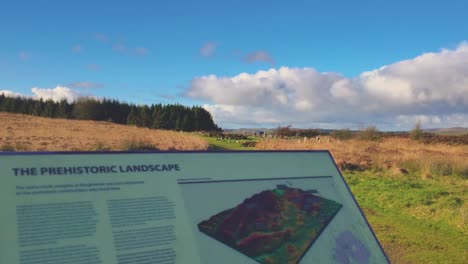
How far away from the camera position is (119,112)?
70562mm

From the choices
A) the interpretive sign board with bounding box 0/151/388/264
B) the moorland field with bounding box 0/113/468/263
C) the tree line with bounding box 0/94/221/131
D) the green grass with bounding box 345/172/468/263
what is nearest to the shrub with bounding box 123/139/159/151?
the moorland field with bounding box 0/113/468/263

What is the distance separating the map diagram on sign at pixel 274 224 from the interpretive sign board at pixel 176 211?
0.03 ft

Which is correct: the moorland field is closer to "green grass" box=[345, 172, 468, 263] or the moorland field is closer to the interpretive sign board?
"green grass" box=[345, 172, 468, 263]

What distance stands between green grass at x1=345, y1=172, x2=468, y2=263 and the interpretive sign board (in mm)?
3919

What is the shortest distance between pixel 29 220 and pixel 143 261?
0.86 metres

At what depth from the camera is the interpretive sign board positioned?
328 cm

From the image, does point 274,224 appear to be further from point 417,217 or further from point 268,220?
point 417,217

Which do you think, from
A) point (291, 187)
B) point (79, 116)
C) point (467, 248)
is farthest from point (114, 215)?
point (79, 116)

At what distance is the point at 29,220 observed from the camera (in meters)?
3.25

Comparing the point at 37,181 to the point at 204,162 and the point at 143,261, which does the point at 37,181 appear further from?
the point at 204,162

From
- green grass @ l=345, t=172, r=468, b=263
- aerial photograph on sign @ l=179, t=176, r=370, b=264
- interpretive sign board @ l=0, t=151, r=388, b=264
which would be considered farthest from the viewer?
green grass @ l=345, t=172, r=468, b=263

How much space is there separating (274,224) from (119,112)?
68794 mm

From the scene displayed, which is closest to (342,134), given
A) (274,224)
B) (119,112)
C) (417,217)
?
(417,217)

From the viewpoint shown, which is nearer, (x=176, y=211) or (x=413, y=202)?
(x=176, y=211)
